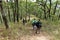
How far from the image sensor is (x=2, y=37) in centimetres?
966

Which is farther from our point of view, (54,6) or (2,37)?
(54,6)

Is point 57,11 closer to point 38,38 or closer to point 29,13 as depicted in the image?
point 29,13

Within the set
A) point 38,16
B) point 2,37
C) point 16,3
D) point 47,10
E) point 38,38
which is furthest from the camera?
point 38,16

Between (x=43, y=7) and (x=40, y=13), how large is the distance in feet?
4.43

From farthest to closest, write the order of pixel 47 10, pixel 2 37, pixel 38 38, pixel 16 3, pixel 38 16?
1. pixel 38 16
2. pixel 47 10
3. pixel 16 3
4. pixel 38 38
5. pixel 2 37

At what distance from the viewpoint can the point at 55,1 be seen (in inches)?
778

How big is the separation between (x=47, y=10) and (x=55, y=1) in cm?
154

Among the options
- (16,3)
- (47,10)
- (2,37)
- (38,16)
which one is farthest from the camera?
(38,16)

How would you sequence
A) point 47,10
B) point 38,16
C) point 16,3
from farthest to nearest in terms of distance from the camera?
point 38,16, point 47,10, point 16,3

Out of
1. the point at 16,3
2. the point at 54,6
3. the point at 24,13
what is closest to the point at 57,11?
the point at 54,6

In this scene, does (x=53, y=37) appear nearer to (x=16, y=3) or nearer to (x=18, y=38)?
(x=18, y=38)

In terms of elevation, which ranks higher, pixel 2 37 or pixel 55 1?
pixel 55 1

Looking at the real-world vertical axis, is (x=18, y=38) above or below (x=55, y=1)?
below

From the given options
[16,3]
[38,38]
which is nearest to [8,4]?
[16,3]
